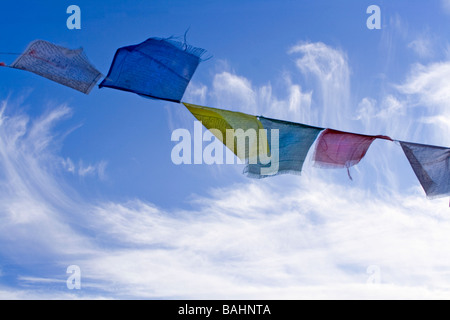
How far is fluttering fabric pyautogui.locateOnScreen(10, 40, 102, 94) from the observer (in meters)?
6.32

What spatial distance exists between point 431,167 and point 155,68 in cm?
403

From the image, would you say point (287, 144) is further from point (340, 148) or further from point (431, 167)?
point (431, 167)

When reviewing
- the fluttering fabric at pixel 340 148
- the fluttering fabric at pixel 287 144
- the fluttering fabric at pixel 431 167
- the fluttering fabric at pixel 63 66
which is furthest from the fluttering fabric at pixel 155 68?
the fluttering fabric at pixel 431 167

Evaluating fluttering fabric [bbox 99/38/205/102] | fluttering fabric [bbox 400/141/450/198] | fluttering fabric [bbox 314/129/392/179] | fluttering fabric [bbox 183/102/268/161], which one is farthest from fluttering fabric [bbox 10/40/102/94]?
fluttering fabric [bbox 400/141/450/198]

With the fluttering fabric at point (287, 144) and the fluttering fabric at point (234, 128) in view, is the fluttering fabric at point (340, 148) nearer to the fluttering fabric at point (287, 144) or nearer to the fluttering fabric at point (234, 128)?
the fluttering fabric at point (287, 144)

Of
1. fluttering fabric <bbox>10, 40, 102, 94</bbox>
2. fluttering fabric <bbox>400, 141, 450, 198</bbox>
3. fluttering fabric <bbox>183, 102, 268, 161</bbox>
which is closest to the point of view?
fluttering fabric <bbox>10, 40, 102, 94</bbox>

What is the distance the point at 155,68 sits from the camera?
6688 millimetres

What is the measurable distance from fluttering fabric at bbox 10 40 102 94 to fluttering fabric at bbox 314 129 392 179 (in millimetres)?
3084

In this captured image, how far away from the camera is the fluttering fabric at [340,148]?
7301 millimetres

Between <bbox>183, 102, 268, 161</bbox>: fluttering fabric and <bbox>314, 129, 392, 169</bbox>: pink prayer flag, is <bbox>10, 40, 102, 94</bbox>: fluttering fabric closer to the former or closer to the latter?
<bbox>183, 102, 268, 161</bbox>: fluttering fabric

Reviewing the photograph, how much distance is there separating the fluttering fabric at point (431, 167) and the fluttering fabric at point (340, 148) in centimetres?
63

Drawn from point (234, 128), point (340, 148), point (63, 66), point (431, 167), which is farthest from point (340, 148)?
point (63, 66)
